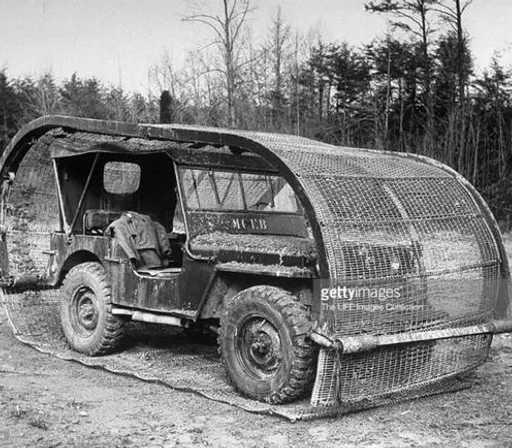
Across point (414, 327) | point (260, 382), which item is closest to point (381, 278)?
point (414, 327)

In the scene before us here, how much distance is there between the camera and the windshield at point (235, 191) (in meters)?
8.08

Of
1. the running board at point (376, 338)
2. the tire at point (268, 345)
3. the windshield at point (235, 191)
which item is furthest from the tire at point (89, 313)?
the running board at point (376, 338)

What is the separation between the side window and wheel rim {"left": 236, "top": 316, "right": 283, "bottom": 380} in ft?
12.2

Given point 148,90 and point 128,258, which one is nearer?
point 128,258

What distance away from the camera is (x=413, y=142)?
86.1 feet

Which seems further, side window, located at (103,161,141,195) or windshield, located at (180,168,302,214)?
side window, located at (103,161,141,195)

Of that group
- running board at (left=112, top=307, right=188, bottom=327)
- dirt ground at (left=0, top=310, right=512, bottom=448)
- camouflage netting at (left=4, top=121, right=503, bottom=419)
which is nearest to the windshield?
camouflage netting at (left=4, top=121, right=503, bottom=419)

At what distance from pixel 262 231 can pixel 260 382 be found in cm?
222

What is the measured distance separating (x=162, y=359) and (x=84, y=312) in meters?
1.03

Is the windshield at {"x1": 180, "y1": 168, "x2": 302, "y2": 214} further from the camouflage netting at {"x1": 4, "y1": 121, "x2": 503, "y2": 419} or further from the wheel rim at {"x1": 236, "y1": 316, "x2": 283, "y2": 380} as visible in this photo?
the wheel rim at {"x1": 236, "y1": 316, "x2": 283, "y2": 380}

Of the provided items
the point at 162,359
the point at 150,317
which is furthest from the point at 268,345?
the point at 162,359

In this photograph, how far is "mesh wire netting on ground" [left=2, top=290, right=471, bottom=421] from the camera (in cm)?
→ 648

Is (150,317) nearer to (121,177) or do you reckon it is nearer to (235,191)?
(235,191)

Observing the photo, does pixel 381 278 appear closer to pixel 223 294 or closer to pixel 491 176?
pixel 223 294
